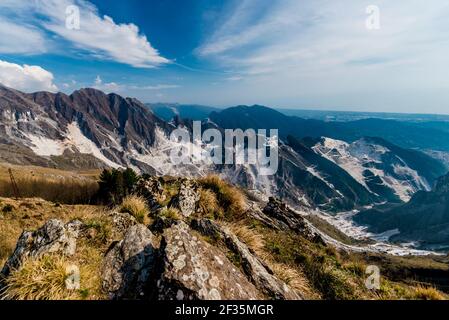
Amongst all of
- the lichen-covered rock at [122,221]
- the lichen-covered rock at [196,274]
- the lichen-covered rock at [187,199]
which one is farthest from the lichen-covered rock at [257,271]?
the lichen-covered rock at [187,199]

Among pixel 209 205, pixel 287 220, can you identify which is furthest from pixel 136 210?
Result: pixel 287 220

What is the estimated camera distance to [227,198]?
18.5m

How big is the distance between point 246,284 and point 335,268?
17.2 ft

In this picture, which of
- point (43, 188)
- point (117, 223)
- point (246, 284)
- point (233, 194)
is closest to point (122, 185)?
point (233, 194)

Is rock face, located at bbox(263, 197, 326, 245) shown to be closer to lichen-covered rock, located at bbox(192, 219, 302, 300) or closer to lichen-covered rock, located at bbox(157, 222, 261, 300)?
lichen-covered rock, located at bbox(192, 219, 302, 300)

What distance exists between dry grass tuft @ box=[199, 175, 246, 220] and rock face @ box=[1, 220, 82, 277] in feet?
29.0

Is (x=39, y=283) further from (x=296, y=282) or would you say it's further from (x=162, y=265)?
(x=296, y=282)

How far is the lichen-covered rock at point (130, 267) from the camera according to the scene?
8.55 metres

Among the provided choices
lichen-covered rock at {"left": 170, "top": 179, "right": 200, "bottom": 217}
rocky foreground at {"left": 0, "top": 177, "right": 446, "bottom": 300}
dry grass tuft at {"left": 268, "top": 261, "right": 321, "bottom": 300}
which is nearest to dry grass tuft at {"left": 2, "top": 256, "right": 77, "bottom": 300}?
rocky foreground at {"left": 0, "top": 177, "right": 446, "bottom": 300}

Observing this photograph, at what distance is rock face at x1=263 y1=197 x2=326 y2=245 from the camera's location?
20938 millimetres

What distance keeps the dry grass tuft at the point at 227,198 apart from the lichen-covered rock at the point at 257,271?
22.2ft

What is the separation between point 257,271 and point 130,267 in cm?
371

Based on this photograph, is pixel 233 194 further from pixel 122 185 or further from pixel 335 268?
pixel 122 185
